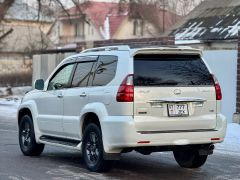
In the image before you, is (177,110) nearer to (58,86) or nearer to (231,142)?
(58,86)

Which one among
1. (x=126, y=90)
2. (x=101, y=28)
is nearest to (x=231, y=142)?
(x=126, y=90)

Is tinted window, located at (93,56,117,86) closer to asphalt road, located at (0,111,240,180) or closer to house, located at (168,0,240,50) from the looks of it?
asphalt road, located at (0,111,240,180)

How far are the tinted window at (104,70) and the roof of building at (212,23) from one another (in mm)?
12624

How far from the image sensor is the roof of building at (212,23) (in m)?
22.8

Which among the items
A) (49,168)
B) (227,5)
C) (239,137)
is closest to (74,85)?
(49,168)

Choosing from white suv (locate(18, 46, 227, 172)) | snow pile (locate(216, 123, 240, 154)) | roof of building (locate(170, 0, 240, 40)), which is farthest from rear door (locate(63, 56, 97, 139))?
roof of building (locate(170, 0, 240, 40))

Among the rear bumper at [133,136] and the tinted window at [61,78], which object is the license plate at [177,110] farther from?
the tinted window at [61,78]

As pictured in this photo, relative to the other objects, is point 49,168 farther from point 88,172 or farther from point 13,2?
point 13,2

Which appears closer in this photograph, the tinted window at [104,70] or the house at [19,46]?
the tinted window at [104,70]

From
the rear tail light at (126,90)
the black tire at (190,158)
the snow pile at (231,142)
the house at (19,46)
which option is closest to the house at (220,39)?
the snow pile at (231,142)

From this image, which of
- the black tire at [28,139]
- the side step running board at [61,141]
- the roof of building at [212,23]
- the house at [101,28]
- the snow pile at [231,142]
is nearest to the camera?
the side step running board at [61,141]

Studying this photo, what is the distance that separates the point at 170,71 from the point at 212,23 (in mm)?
15593

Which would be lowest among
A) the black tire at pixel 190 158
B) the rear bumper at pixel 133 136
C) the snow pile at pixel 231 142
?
the snow pile at pixel 231 142

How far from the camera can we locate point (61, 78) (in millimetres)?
10781
